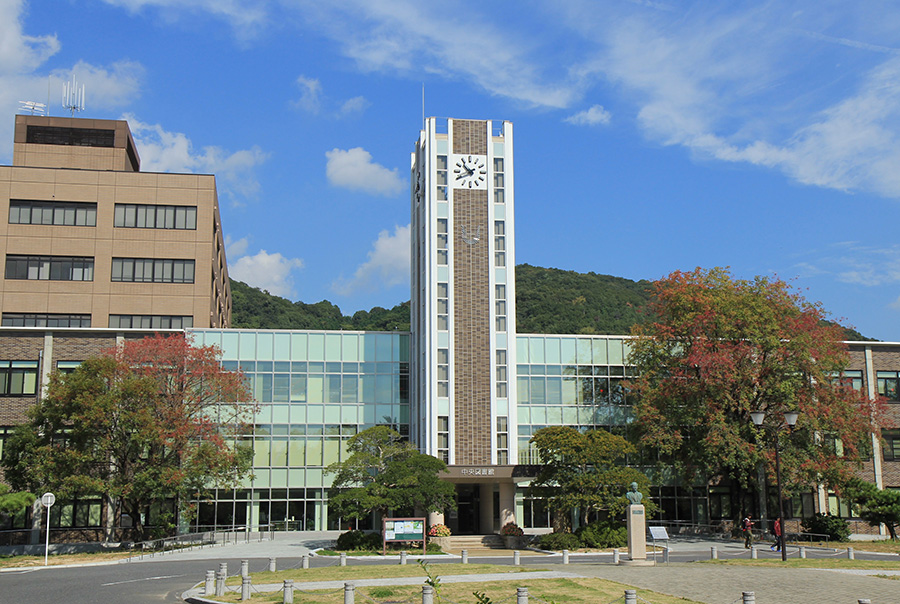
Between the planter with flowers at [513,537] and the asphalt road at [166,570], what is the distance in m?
5.77

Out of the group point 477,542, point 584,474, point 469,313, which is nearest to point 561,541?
point 584,474

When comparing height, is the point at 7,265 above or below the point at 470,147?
below

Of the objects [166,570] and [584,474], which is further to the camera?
[584,474]

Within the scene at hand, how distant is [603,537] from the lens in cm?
4225

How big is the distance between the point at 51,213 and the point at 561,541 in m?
43.9

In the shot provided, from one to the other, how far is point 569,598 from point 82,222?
169 ft

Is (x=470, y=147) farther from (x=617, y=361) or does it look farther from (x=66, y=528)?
(x=66, y=528)

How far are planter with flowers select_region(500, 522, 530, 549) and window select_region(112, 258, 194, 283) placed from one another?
97.3 ft

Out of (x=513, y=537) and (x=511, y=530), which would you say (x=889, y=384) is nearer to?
(x=511, y=530)

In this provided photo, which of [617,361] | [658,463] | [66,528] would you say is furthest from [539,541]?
[66,528]

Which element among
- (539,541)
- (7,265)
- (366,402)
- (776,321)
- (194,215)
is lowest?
(539,541)

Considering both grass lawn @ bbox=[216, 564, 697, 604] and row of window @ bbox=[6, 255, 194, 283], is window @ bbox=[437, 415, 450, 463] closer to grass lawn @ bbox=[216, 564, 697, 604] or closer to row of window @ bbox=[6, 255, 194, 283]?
grass lawn @ bbox=[216, 564, 697, 604]

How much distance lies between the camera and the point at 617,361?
56062 mm

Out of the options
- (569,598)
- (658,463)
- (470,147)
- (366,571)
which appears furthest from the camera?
(470,147)
